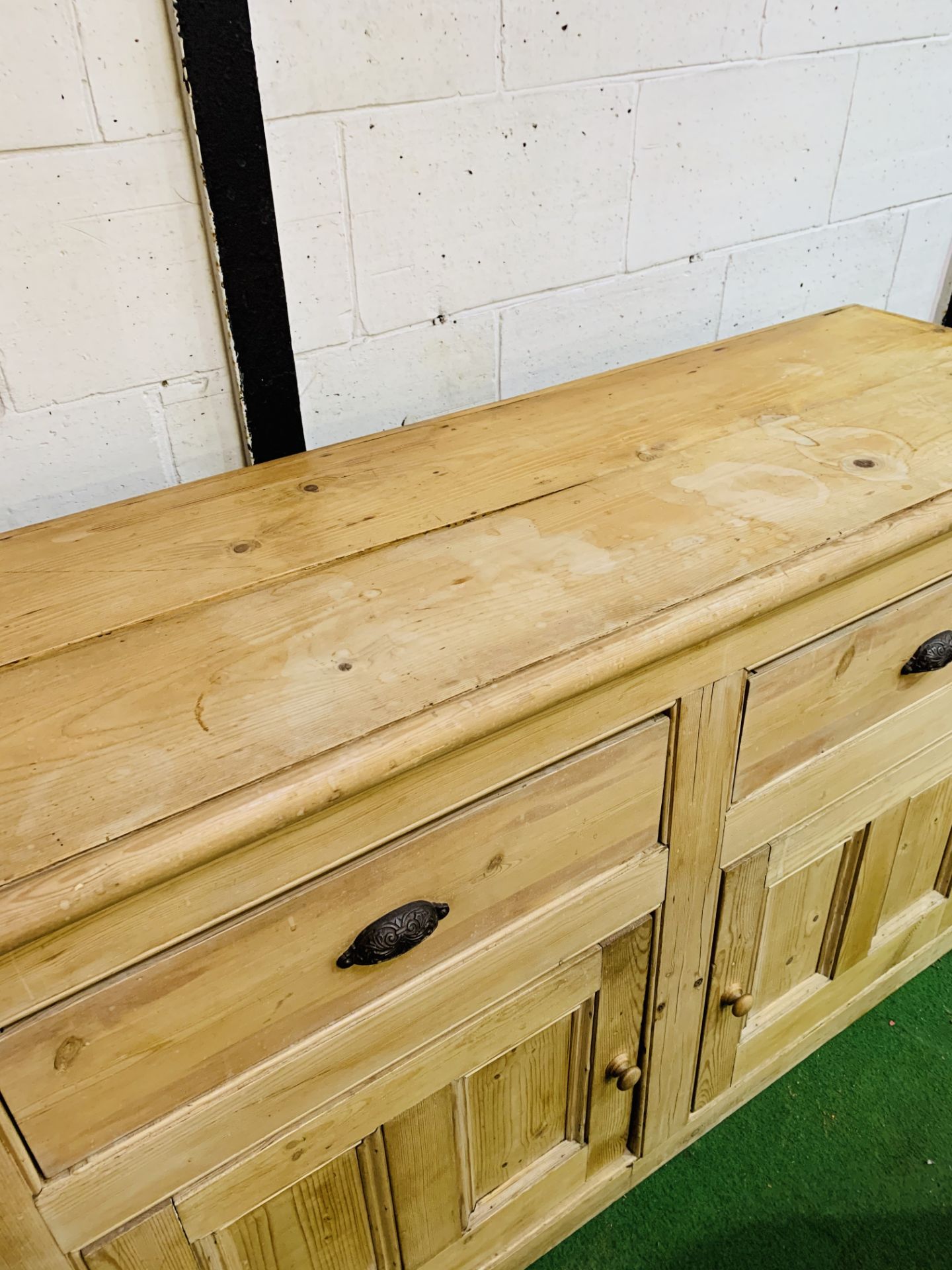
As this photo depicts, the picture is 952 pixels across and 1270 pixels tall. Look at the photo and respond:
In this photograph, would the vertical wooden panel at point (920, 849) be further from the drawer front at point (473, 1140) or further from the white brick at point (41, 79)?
the white brick at point (41, 79)

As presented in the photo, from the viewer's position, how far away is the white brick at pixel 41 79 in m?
0.86

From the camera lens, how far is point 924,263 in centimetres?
173

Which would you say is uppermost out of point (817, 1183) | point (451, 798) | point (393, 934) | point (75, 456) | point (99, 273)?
point (99, 273)

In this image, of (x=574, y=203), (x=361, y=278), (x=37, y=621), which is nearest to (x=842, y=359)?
(x=574, y=203)

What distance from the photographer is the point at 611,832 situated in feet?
2.93

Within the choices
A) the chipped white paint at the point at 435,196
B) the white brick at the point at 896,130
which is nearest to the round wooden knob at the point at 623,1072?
the chipped white paint at the point at 435,196

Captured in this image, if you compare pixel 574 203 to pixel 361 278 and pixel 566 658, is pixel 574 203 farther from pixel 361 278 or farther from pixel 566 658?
pixel 566 658

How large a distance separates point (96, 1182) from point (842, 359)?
1.28m

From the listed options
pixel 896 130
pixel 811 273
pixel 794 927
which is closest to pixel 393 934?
pixel 794 927

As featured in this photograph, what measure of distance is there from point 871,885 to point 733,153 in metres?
1.08

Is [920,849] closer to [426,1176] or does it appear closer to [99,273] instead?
[426,1176]

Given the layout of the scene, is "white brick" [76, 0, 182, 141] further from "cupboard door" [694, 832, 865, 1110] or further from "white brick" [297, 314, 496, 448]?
"cupboard door" [694, 832, 865, 1110]

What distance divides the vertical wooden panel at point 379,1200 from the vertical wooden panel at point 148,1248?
0.57 ft

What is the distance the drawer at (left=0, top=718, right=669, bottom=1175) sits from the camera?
66cm
